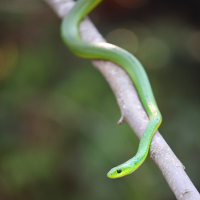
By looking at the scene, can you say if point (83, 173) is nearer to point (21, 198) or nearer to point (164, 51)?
point (21, 198)

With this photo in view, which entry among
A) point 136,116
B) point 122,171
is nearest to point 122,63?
point 136,116

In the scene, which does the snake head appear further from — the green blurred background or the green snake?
the green blurred background

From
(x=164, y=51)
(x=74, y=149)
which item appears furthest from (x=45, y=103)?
(x=164, y=51)

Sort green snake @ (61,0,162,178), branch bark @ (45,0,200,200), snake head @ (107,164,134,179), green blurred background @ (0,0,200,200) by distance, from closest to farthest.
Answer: branch bark @ (45,0,200,200), green snake @ (61,0,162,178), snake head @ (107,164,134,179), green blurred background @ (0,0,200,200)

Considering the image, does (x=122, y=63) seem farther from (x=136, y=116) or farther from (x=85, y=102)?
(x=85, y=102)

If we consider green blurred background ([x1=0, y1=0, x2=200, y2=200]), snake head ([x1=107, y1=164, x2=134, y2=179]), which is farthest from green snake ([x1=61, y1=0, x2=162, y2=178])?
green blurred background ([x1=0, y1=0, x2=200, y2=200])

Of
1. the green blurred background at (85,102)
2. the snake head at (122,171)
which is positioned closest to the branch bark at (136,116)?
the snake head at (122,171)
